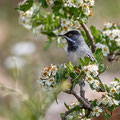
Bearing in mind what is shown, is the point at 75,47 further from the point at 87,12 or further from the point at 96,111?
the point at 96,111

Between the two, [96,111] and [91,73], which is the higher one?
[91,73]

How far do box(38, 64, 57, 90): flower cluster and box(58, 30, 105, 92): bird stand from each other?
59 cm

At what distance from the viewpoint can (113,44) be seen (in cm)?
290

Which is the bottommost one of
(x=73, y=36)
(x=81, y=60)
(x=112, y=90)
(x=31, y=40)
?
(x=112, y=90)

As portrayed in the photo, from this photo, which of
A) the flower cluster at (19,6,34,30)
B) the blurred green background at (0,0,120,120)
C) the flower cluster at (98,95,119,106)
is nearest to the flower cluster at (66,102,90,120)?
→ the flower cluster at (98,95,119,106)

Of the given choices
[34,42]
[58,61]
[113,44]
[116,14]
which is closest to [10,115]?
[113,44]

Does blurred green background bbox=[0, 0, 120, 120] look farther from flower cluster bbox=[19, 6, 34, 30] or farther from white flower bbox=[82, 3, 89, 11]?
white flower bbox=[82, 3, 89, 11]

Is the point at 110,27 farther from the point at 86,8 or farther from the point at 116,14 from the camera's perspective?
the point at 116,14

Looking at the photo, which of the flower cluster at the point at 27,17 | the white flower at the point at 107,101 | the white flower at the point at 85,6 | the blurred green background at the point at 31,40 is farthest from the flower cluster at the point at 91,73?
the blurred green background at the point at 31,40

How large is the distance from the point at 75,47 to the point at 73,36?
0.37 feet

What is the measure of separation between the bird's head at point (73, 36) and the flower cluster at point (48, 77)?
0.75 metres

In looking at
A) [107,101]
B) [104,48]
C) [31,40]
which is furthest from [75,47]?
[31,40]

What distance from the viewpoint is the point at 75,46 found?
9.55ft

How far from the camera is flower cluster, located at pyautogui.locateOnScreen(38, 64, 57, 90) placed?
2.11m
